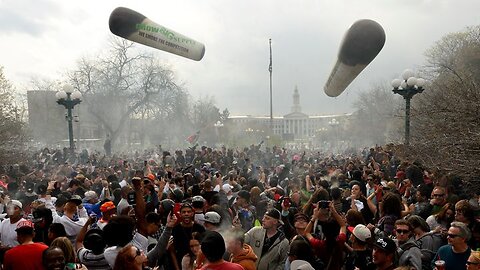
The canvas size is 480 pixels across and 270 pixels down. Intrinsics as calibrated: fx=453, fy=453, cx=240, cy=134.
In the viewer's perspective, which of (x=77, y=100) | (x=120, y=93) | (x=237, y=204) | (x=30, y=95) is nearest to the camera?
(x=237, y=204)

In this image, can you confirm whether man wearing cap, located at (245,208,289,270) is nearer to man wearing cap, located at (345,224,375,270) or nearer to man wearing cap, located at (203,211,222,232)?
man wearing cap, located at (203,211,222,232)

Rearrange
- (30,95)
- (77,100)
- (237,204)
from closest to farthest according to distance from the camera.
Result: (237,204), (77,100), (30,95)

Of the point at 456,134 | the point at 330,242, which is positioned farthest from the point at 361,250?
the point at 456,134

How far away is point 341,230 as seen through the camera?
4.87 metres

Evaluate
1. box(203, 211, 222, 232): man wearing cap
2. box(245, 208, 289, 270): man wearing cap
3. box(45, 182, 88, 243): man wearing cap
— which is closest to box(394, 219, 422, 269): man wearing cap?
box(245, 208, 289, 270): man wearing cap

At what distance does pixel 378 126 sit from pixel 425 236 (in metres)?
53.0

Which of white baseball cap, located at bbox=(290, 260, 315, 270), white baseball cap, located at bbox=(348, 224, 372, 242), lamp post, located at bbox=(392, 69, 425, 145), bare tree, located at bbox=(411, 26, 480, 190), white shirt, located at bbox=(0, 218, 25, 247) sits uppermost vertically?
lamp post, located at bbox=(392, 69, 425, 145)

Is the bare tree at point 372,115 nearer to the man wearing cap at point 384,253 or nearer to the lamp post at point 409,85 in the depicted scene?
the lamp post at point 409,85

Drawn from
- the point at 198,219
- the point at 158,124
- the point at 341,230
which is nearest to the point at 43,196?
the point at 198,219

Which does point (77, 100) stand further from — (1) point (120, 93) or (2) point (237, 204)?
(1) point (120, 93)

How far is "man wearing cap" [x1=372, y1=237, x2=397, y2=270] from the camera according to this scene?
3967 mm

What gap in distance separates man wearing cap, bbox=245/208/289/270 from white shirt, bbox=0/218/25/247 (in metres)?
2.95

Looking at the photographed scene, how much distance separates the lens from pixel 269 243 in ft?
16.1

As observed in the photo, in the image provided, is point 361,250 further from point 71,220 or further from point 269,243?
point 71,220
